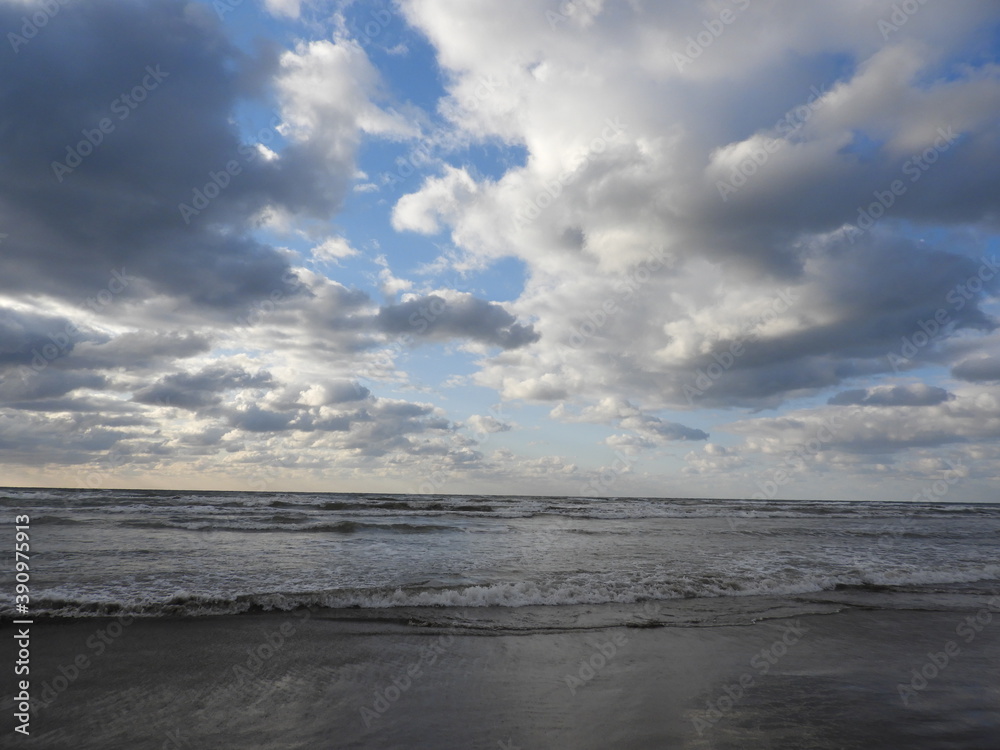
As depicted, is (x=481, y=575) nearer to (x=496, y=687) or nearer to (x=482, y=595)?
(x=482, y=595)

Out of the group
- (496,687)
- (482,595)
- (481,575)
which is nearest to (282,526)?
(481,575)

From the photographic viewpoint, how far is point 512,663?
A: 724cm

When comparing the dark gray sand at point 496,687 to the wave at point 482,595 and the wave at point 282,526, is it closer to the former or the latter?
the wave at point 482,595

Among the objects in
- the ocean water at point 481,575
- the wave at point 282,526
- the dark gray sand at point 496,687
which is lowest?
the wave at point 282,526

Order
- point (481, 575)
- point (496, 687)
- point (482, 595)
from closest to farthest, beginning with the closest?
point (496, 687) → point (482, 595) → point (481, 575)

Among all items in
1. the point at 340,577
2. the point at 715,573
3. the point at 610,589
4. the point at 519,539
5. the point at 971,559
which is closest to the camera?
the point at 610,589

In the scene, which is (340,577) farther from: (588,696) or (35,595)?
(588,696)

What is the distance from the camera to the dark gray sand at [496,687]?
16.9 feet

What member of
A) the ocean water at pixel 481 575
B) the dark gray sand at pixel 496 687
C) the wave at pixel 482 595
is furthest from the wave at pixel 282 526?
the dark gray sand at pixel 496 687

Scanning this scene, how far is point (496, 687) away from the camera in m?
6.33

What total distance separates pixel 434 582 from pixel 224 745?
7.53 metres

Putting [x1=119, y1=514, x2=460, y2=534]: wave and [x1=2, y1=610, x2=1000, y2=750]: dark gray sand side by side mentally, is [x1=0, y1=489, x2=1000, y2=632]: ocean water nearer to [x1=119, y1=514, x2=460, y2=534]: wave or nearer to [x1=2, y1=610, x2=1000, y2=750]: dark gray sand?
[x1=119, y1=514, x2=460, y2=534]: wave

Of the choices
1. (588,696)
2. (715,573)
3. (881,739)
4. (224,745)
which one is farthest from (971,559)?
(224,745)

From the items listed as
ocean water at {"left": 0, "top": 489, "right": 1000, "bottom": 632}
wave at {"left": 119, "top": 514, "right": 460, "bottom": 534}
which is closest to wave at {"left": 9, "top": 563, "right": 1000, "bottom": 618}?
ocean water at {"left": 0, "top": 489, "right": 1000, "bottom": 632}
